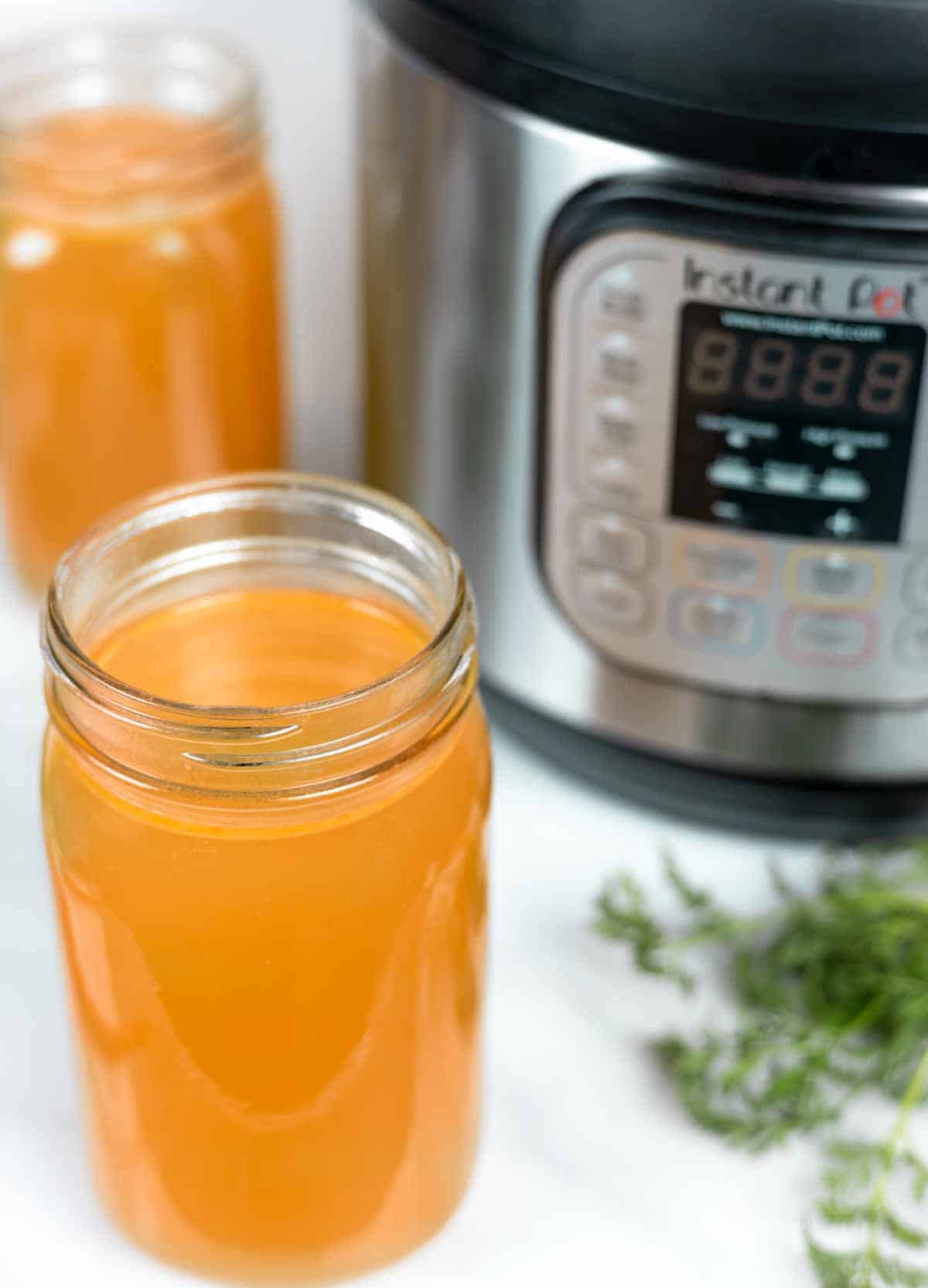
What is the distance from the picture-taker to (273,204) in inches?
38.4

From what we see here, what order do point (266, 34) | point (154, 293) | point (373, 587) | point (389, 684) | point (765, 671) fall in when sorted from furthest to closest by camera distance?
point (266, 34) < point (154, 293) < point (765, 671) < point (373, 587) < point (389, 684)

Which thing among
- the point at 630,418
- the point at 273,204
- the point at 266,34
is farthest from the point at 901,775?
the point at 266,34

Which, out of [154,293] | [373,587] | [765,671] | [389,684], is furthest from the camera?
[154,293]

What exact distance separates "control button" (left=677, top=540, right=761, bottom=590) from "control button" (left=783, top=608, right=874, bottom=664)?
0.02 meters

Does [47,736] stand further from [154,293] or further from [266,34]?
[266,34]

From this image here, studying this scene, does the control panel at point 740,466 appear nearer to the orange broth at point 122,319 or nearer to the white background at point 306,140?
the orange broth at point 122,319

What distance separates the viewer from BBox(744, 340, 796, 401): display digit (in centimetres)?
69

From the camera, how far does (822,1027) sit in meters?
0.75

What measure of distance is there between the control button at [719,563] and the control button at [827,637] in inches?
1.0

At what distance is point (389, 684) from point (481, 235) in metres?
0.26

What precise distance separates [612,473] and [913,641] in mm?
140

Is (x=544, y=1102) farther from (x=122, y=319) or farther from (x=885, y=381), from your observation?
(x=122, y=319)

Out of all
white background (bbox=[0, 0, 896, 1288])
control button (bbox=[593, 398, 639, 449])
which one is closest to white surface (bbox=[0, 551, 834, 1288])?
white background (bbox=[0, 0, 896, 1288])

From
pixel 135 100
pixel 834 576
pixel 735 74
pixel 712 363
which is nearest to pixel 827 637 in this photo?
pixel 834 576
